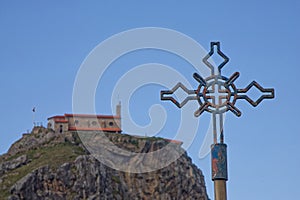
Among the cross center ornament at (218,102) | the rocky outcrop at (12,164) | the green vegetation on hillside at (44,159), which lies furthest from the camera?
the rocky outcrop at (12,164)

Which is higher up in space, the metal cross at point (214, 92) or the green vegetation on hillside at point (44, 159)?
the green vegetation on hillside at point (44, 159)

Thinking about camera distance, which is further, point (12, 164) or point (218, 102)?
point (12, 164)

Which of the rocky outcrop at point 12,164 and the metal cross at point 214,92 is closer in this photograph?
the metal cross at point 214,92

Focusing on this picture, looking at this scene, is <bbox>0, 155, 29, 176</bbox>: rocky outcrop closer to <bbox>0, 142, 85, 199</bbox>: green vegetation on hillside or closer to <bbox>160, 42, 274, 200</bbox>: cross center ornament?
<bbox>0, 142, 85, 199</bbox>: green vegetation on hillside

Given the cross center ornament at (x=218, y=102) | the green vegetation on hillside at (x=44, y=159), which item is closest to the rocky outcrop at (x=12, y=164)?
the green vegetation on hillside at (x=44, y=159)

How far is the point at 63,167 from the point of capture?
606 feet

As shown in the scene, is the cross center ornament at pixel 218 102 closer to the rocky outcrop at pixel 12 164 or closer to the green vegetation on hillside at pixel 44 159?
the green vegetation on hillside at pixel 44 159

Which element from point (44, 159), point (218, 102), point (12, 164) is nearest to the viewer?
point (218, 102)

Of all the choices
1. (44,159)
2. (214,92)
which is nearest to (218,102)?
(214,92)

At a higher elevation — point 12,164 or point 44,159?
point 44,159

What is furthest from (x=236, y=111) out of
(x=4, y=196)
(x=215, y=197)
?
(x=4, y=196)

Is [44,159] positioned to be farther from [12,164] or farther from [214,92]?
[214,92]

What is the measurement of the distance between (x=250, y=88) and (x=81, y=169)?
166291 mm

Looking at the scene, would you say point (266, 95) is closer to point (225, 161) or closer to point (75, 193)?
point (225, 161)
